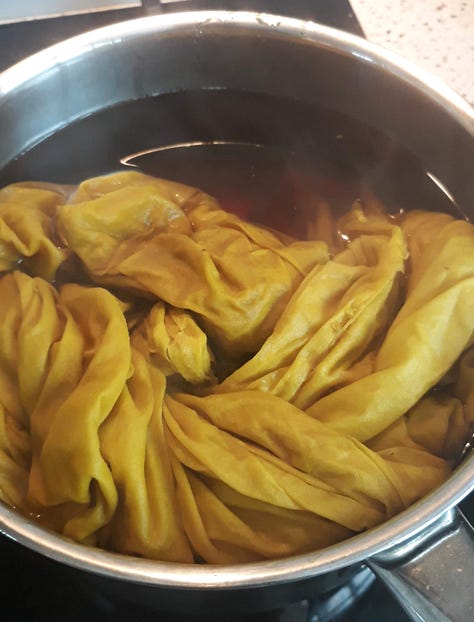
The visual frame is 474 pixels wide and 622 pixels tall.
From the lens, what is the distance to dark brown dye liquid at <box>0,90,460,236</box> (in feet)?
3.16

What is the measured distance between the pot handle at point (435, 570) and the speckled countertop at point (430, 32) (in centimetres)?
75

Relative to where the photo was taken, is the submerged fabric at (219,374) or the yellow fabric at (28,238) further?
the yellow fabric at (28,238)

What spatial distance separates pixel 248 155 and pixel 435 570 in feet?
2.19

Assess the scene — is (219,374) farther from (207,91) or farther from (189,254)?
(207,91)

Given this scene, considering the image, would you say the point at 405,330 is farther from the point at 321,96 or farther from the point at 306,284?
the point at 321,96

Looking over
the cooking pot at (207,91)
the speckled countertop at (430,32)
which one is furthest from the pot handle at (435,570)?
the speckled countertop at (430,32)

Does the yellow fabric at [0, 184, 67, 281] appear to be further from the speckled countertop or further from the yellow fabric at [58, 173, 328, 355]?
the speckled countertop

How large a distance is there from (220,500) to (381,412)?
17 cm

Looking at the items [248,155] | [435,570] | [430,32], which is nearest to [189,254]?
[248,155]

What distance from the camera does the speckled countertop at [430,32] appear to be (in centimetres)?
109

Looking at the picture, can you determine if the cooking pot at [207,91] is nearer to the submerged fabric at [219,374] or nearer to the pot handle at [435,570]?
the submerged fabric at [219,374]

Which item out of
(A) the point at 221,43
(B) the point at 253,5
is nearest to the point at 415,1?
(B) the point at 253,5

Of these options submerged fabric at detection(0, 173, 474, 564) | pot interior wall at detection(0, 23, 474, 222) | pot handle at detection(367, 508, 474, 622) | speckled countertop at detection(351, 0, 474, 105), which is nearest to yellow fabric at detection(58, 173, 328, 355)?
submerged fabric at detection(0, 173, 474, 564)

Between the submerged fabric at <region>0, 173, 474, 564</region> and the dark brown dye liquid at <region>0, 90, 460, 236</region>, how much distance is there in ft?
0.35
